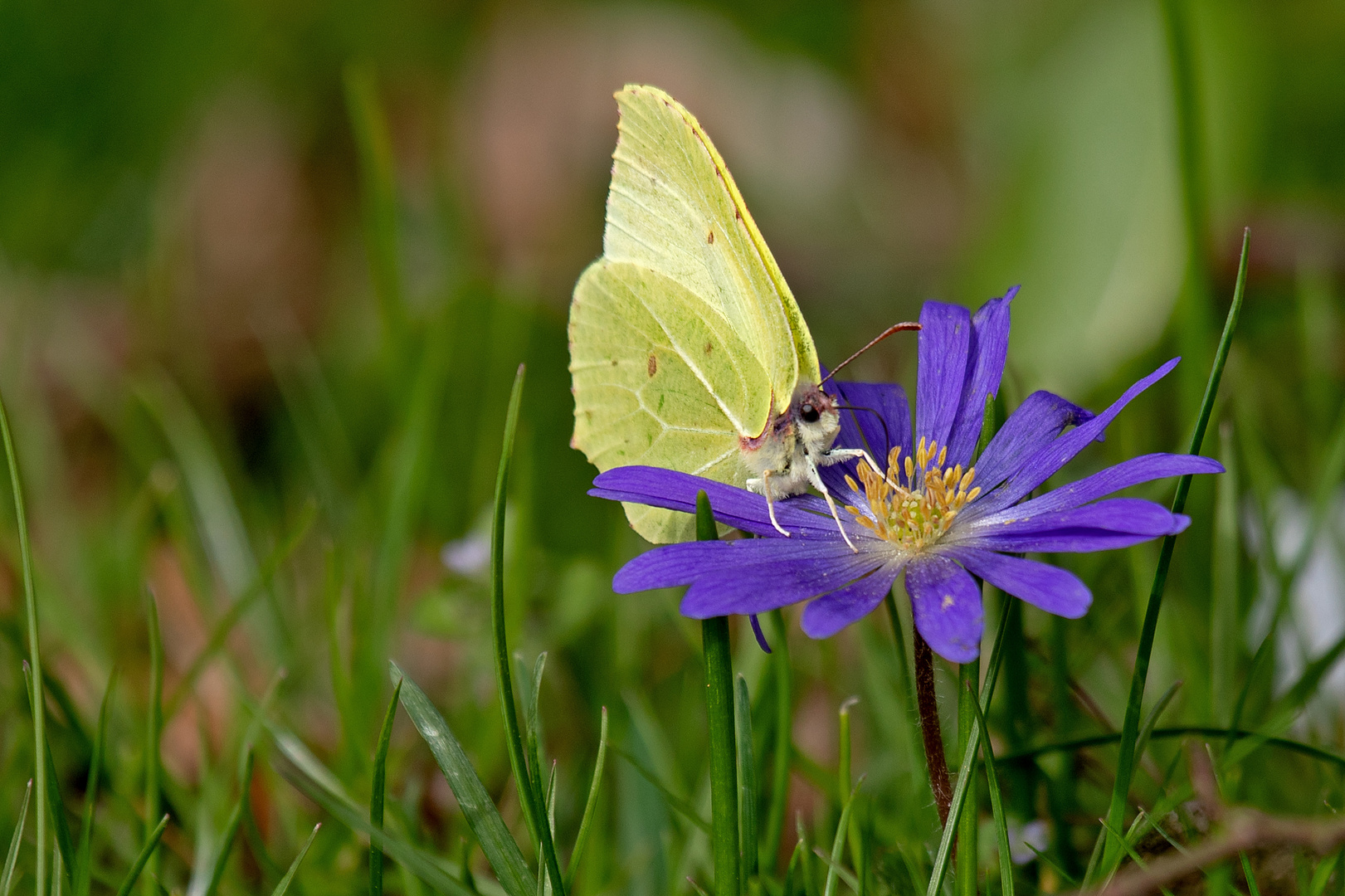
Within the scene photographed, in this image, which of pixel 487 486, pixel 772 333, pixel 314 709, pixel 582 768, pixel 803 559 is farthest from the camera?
pixel 487 486

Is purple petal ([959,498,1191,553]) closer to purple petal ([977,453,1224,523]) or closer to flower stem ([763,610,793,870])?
purple petal ([977,453,1224,523])

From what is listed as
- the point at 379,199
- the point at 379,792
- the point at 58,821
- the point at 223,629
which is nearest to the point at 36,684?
the point at 58,821

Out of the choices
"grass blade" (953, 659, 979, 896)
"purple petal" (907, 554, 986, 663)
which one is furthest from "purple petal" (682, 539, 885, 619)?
"grass blade" (953, 659, 979, 896)

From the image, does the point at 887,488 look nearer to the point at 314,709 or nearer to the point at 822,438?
the point at 822,438

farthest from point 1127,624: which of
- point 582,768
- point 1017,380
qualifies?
point 582,768

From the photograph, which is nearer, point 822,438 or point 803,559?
point 803,559

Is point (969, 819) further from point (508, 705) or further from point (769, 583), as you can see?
point (508, 705)
